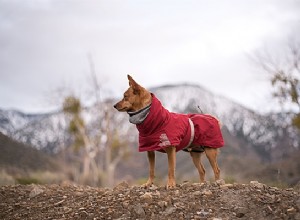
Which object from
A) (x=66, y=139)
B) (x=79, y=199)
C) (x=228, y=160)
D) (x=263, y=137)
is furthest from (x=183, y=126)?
(x=263, y=137)

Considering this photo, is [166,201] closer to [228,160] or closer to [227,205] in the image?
[227,205]

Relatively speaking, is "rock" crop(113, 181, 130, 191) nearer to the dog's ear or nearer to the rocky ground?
the rocky ground

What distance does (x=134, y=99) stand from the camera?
702 cm

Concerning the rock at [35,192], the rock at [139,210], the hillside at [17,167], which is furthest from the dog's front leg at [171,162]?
the hillside at [17,167]

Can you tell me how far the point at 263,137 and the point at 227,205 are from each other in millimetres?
84710

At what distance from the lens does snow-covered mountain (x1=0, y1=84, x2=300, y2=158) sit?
128 feet

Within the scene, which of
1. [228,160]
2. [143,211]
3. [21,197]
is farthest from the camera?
[228,160]

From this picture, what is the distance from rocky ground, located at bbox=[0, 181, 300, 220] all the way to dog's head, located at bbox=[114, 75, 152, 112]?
148 centimetres

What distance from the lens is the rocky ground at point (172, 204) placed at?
5398 mm

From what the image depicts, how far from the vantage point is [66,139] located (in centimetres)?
5797

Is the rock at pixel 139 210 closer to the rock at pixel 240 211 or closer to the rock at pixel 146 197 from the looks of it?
the rock at pixel 146 197

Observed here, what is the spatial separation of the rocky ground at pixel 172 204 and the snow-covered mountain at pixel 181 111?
2650cm

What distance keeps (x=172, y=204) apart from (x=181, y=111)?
106 metres

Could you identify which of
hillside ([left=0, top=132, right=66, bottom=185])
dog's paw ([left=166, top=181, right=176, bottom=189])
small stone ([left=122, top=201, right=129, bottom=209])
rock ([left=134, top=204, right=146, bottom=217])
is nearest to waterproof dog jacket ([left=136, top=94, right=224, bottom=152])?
dog's paw ([left=166, top=181, right=176, bottom=189])
